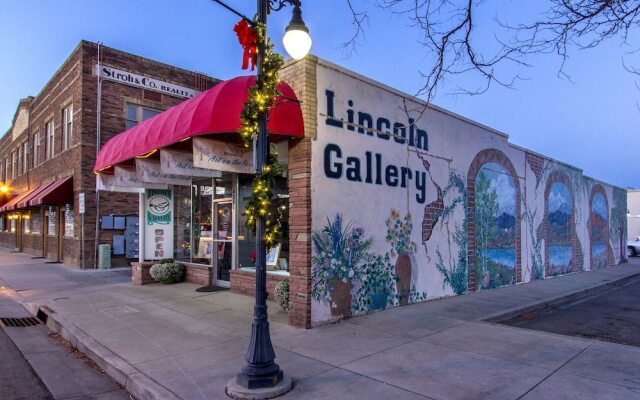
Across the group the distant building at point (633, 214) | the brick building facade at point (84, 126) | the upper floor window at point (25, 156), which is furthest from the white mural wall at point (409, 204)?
the distant building at point (633, 214)

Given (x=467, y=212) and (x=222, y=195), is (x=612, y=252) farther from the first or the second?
(x=222, y=195)

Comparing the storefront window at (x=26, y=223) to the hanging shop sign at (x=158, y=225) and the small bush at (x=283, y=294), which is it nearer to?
the hanging shop sign at (x=158, y=225)

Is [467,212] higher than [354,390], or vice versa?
[467,212]

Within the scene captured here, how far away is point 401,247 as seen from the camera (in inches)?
376

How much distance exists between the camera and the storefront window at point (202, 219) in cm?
1238

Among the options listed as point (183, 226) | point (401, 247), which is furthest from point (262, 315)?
point (183, 226)

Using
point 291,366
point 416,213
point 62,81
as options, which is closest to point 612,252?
point 416,213

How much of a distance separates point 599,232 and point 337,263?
19071mm

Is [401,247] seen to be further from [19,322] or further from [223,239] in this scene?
[19,322]

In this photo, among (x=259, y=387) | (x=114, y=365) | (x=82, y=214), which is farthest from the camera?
(x=82, y=214)

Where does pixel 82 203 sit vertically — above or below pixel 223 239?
above

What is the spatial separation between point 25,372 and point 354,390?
14.5 feet

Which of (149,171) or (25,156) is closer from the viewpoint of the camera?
(149,171)

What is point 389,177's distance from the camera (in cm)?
934
